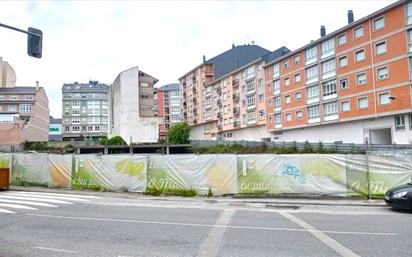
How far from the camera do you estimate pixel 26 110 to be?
96.6 metres

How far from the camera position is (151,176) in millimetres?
17625

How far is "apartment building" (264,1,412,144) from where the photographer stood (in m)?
42.9

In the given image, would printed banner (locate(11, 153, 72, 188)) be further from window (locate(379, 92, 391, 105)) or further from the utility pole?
window (locate(379, 92, 391, 105))

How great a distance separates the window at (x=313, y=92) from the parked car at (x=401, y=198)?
44.5m

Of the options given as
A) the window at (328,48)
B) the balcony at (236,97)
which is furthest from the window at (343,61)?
the balcony at (236,97)

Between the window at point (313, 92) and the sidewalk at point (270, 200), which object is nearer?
the sidewalk at point (270, 200)

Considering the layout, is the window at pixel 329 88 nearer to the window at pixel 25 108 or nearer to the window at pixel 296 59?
the window at pixel 296 59

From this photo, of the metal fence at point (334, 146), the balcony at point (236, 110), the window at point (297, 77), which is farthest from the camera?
the balcony at point (236, 110)

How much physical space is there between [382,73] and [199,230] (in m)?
42.4

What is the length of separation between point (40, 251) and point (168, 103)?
400 feet

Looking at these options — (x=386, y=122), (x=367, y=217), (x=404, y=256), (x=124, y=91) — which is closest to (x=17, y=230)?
(x=404, y=256)

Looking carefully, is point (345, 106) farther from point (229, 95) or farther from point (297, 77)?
point (229, 95)

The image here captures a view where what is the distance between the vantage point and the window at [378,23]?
4524cm

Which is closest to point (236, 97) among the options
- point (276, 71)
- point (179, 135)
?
point (179, 135)
